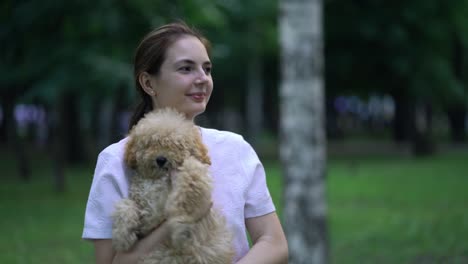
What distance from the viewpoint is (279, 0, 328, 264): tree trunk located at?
658 centimetres

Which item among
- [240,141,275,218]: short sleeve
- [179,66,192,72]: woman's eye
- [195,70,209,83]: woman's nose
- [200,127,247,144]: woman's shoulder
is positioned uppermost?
[179,66,192,72]: woman's eye

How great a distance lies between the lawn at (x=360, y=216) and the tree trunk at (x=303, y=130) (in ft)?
9.24

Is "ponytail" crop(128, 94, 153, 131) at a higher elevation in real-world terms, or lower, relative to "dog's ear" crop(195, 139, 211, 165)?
higher

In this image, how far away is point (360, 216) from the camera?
1342 cm

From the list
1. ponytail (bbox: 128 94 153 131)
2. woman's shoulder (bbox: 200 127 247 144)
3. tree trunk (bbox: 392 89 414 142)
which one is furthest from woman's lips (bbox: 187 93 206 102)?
tree trunk (bbox: 392 89 414 142)

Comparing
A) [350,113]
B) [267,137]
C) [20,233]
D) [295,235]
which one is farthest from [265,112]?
[295,235]

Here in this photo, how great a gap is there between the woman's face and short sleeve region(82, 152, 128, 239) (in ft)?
1.15

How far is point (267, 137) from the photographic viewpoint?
5069 cm

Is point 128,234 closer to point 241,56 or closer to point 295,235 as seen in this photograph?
point 295,235

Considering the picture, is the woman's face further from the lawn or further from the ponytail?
the lawn

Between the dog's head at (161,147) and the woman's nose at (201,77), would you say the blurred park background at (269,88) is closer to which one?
the woman's nose at (201,77)

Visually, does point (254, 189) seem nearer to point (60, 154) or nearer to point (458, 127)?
point (60, 154)

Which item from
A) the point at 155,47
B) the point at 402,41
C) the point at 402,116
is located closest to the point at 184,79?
the point at 155,47

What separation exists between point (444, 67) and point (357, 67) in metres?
3.04
